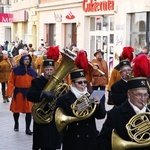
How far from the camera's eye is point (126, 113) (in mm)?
4957

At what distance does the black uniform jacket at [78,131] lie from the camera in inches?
250

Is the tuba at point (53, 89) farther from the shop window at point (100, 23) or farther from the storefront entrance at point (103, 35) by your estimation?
the shop window at point (100, 23)

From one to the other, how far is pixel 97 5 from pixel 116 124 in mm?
19579

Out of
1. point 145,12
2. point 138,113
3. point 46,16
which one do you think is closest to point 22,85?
point 138,113

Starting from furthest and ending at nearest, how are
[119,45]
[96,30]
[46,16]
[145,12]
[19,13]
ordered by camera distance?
1. [19,13]
2. [46,16]
3. [96,30]
4. [119,45]
5. [145,12]

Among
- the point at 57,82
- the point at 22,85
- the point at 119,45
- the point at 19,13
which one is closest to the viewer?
the point at 57,82

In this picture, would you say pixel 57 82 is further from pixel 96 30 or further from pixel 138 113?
pixel 96 30

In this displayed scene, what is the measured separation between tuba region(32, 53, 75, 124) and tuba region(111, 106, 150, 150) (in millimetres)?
2918

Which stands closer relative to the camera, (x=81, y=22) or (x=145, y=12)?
(x=145, y=12)

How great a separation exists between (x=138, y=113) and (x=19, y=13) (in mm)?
33806

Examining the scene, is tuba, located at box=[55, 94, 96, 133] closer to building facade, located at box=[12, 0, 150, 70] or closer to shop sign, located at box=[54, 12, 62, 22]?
building facade, located at box=[12, 0, 150, 70]

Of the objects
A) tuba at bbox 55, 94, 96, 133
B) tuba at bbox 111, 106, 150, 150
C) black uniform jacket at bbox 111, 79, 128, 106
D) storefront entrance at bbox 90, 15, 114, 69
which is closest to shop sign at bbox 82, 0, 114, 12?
storefront entrance at bbox 90, 15, 114, 69

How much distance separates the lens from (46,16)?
31547 mm

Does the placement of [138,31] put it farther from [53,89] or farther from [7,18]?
[7,18]
